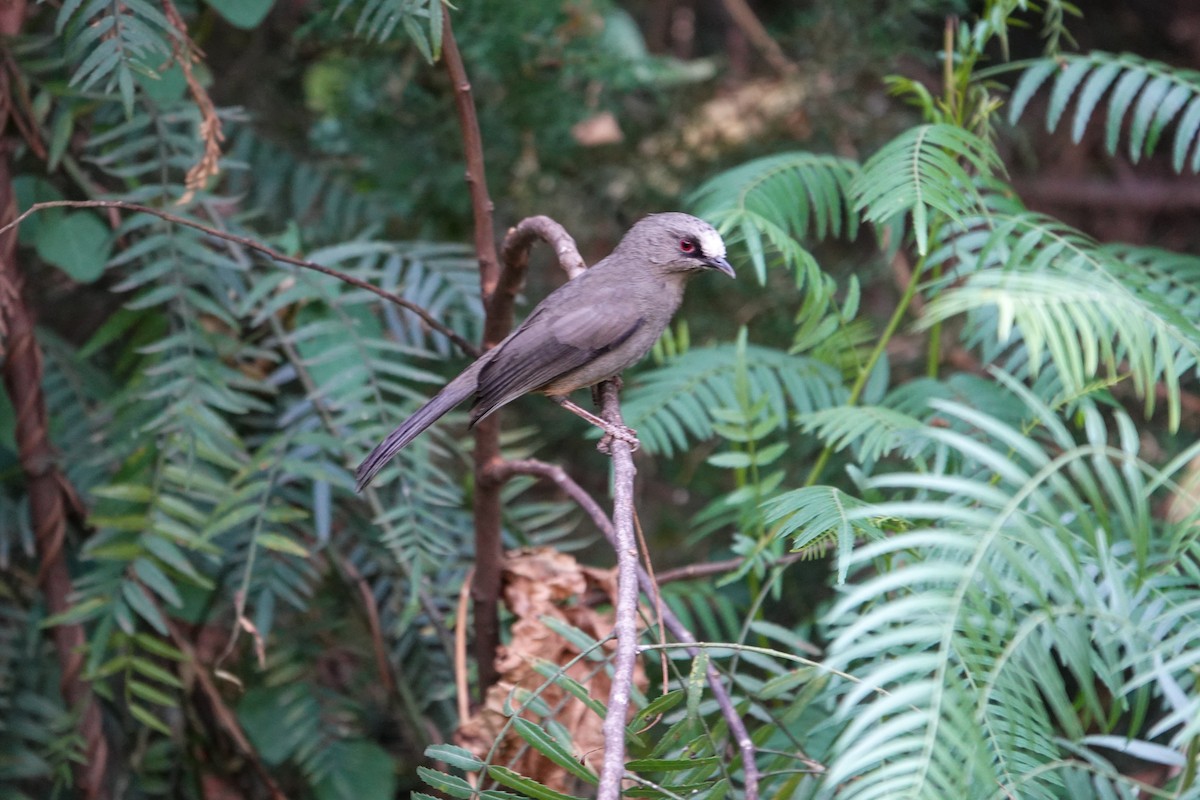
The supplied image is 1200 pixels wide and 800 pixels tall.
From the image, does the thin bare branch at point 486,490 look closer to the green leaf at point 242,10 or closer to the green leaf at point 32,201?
the green leaf at point 242,10

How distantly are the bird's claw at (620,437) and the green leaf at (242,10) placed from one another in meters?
1.59

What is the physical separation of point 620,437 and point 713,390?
0.81 m

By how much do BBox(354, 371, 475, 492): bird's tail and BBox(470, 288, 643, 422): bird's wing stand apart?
5cm

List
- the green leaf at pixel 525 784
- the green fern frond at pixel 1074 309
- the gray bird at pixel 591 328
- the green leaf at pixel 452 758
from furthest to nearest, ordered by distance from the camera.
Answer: the gray bird at pixel 591 328, the green leaf at pixel 452 758, the green leaf at pixel 525 784, the green fern frond at pixel 1074 309


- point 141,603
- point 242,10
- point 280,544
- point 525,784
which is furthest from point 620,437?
point 242,10

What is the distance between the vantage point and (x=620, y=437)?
2.43m

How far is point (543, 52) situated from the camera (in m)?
4.28

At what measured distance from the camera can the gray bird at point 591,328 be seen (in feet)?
9.59

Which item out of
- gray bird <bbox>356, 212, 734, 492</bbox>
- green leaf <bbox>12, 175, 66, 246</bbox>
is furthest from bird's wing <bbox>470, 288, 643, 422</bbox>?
green leaf <bbox>12, 175, 66, 246</bbox>

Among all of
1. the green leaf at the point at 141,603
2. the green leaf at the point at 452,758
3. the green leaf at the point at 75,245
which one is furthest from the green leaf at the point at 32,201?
the green leaf at the point at 452,758

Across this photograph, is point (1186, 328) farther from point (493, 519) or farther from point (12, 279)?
point (12, 279)

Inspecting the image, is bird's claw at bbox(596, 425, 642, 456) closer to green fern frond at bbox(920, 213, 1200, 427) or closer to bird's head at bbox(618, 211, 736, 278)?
bird's head at bbox(618, 211, 736, 278)

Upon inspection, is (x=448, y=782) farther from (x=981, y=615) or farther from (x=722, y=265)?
(x=722, y=265)

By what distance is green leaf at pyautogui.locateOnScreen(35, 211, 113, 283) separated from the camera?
10.3 ft
